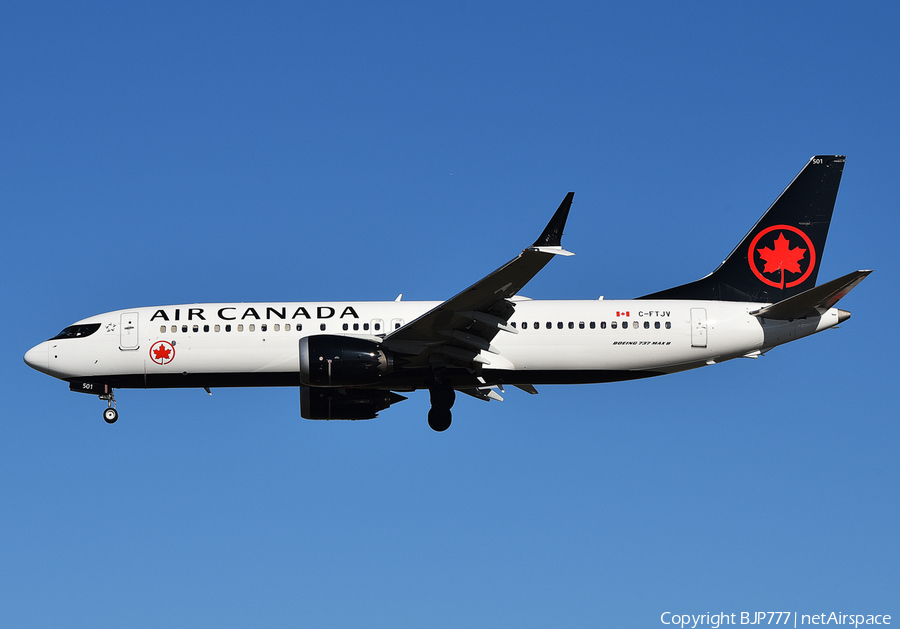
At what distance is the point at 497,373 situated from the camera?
99.3 ft

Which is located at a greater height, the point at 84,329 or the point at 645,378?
the point at 84,329

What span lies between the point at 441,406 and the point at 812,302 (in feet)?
35.2

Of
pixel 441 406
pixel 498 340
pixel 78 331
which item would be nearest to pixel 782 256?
pixel 498 340

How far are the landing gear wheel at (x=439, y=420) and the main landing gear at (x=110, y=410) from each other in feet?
30.4

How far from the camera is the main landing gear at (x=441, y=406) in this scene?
3016 centimetres

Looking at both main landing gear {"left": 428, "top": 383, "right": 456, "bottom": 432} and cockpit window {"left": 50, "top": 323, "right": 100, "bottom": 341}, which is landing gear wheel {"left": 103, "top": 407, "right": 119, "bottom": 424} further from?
main landing gear {"left": 428, "top": 383, "right": 456, "bottom": 432}

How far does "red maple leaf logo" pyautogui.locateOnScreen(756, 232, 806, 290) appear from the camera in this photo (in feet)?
107

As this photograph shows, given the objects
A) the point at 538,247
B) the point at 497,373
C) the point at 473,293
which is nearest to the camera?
the point at 538,247

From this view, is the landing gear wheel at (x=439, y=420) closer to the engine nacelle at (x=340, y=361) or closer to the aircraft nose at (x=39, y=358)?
the engine nacelle at (x=340, y=361)

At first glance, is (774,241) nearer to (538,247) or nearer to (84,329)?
(538,247)

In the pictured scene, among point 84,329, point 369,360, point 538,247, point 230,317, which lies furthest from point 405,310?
point 84,329

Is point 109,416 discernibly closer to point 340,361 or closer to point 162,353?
point 162,353

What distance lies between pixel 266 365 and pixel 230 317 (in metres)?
1.81

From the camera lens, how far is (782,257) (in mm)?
32844
